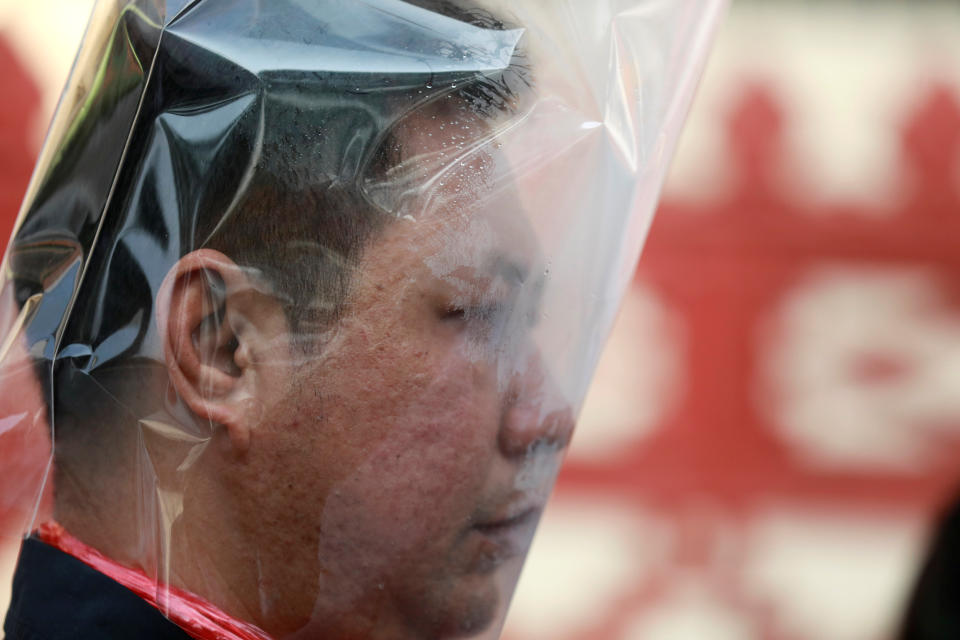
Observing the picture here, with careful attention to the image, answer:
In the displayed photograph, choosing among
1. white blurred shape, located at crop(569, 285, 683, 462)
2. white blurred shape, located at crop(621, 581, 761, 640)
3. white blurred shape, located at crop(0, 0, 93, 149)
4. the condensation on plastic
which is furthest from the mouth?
white blurred shape, located at crop(0, 0, 93, 149)

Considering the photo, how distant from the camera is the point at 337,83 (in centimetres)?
69

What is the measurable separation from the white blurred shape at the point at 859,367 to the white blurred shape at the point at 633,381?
1.04ft

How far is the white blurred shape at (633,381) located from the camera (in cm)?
259

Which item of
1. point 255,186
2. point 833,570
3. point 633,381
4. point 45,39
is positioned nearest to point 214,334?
point 255,186

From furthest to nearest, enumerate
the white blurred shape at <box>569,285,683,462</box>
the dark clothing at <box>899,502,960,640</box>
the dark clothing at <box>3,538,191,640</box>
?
the white blurred shape at <box>569,285,683,462</box> → the dark clothing at <box>899,502,960,640</box> → the dark clothing at <box>3,538,191,640</box>

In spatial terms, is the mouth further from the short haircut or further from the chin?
the short haircut

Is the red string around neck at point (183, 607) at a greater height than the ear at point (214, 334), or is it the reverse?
the ear at point (214, 334)

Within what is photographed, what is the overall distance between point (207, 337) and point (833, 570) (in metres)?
2.56

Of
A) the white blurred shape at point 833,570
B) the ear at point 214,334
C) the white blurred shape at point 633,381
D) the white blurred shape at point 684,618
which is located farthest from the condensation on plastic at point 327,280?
the white blurred shape at point 833,570

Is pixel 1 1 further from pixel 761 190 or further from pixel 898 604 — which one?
pixel 898 604

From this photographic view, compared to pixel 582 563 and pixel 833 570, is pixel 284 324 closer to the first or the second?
pixel 582 563

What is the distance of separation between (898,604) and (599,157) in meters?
2.58

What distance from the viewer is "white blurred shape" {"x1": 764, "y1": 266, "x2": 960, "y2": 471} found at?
2.65 m

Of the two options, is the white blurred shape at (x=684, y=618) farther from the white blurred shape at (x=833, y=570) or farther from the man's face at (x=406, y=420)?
the man's face at (x=406, y=420)
